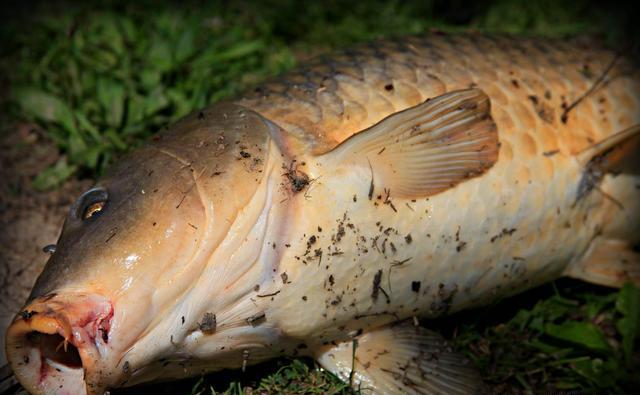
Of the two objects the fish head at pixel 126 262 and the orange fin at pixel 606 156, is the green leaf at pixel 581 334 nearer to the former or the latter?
the orange fin at pixel 606 156

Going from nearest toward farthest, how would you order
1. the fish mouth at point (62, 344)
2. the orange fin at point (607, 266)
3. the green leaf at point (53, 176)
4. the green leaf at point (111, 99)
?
the fish mouth at point (62, 344)
the orange fin at point (607, 266)
the green leaf at point (53, 176)
the green leaf at point (111, 99)

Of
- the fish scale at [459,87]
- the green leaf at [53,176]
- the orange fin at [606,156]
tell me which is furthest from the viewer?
the green leaf at [53,176]

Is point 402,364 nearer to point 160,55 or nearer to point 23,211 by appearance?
point 23,211

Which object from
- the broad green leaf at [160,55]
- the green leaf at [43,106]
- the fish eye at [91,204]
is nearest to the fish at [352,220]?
the fish eye at [91,204]

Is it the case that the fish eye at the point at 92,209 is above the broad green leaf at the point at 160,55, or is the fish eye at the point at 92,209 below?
below

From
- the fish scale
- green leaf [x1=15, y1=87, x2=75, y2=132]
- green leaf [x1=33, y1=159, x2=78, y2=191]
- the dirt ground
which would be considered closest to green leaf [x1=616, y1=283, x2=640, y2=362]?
the fish scale

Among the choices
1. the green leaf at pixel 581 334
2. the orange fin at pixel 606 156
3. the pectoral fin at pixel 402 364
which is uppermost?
the orange fin at pixel 606 156

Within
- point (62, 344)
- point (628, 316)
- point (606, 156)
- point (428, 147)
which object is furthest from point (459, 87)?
point (62, 344)
